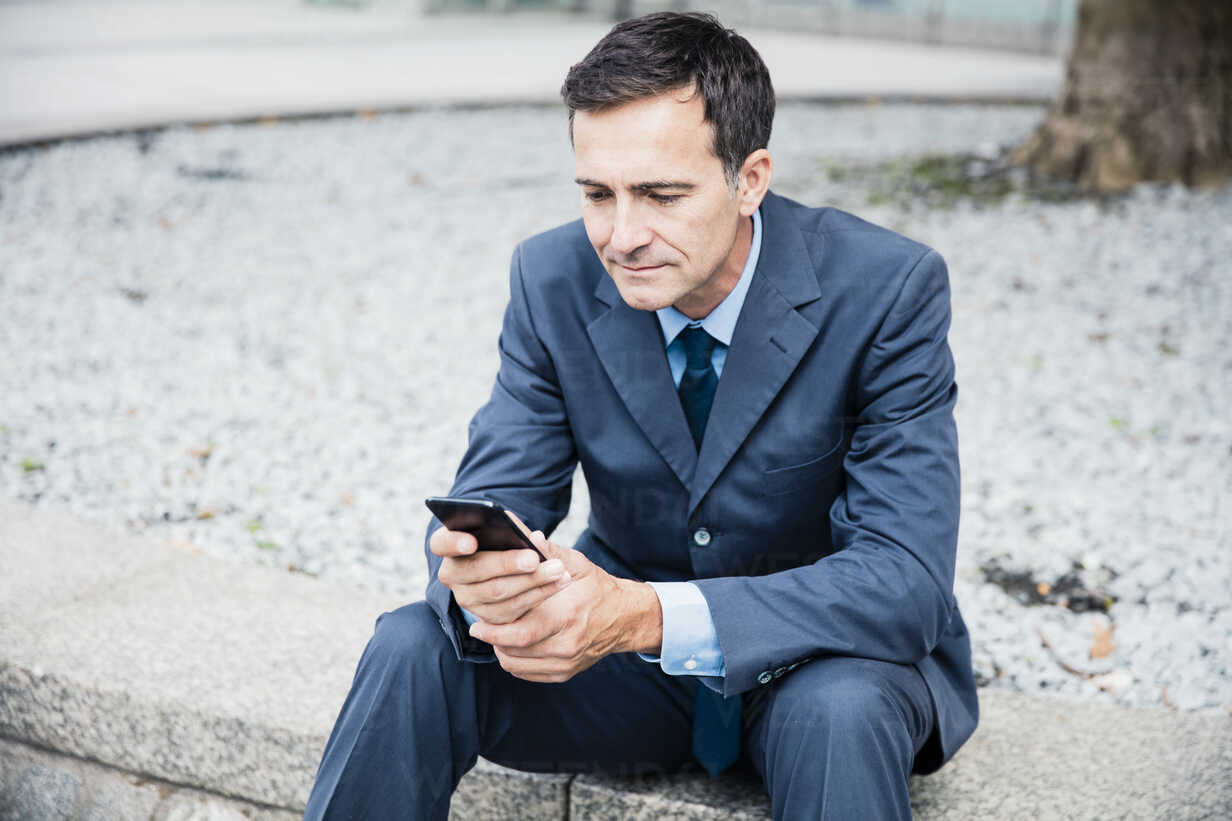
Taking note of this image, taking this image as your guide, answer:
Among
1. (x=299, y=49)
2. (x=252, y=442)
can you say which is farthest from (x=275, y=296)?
(x=299, y=49)

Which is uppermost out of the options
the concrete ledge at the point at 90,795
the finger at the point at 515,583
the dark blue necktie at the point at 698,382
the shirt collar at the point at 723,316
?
the shirt collar at the point at 723,316

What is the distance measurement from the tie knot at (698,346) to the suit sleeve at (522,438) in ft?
0.89

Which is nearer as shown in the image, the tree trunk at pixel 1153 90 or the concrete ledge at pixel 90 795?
the concrete ledge at pixel 90 795

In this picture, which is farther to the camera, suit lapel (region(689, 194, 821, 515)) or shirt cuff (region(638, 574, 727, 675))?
suit lapel (region(689, 194, 821, 515))

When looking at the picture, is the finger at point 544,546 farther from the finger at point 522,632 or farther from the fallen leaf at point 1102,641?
the fallen leaf at point 1102,641

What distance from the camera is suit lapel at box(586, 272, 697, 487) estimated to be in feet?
7.16

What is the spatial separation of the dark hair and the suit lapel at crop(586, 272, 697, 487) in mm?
322

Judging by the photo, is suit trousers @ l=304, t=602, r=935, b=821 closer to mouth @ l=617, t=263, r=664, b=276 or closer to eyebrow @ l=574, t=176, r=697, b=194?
mouth @ l=617, t=263, r=664, b=276

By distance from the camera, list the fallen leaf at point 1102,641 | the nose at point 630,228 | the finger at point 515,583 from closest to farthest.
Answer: the finger at point 515,583, the nose at point 630,228, the fallen leaf at point 1102,641

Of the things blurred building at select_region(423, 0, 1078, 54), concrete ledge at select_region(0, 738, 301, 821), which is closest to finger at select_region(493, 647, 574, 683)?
concrete ledge at select_region(0, 738, 301, 821)

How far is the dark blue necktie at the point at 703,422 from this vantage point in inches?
86.4

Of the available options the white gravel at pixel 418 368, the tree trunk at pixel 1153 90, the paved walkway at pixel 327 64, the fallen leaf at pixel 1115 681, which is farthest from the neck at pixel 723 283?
the paved walkway at pixel 327 64

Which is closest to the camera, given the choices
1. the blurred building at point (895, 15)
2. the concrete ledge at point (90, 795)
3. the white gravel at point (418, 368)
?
the concrete ledge at point (90, 795)

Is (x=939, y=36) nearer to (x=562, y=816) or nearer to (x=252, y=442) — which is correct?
(x=252, y=442)
